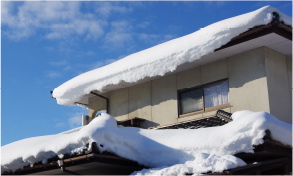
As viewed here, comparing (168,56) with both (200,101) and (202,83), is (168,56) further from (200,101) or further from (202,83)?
(200,101)

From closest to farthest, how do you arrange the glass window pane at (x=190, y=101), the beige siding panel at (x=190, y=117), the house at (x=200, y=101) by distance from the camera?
the house at (x=200, y=101), the beige siding panel at (x=190, y=117), the glass window pane at (x=190, y=101)

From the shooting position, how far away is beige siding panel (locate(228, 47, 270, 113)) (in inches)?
323

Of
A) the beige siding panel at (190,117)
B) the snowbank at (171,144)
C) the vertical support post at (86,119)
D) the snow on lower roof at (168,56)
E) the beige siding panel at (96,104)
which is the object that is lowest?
the snowbank at (171,144)

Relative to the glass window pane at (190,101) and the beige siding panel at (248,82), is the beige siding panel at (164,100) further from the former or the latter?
the beige siding panel at (248,82)

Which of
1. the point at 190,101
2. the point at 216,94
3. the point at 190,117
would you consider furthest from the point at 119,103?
the point at 216,94

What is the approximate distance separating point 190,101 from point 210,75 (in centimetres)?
83

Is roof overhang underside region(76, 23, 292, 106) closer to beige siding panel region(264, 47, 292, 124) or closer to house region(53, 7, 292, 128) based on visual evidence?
house region(53, 7, 292, 128)

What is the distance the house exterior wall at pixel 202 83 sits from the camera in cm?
830

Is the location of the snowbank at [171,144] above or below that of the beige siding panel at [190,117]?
below

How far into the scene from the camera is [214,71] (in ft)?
30.0

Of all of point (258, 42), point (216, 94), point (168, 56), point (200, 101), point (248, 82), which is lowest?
point (200, 101)

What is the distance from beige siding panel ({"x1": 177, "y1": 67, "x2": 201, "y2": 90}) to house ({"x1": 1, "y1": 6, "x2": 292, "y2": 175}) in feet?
0.08

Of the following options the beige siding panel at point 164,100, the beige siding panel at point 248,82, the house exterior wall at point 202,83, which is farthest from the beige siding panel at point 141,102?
the beige siding panel at point 248,82

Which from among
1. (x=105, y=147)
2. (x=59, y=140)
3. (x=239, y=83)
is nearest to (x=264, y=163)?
(x=239, y=83)
